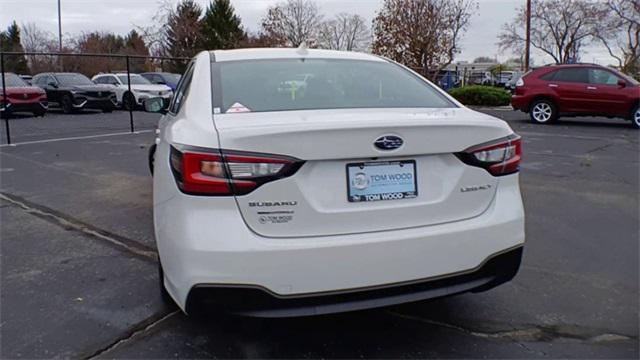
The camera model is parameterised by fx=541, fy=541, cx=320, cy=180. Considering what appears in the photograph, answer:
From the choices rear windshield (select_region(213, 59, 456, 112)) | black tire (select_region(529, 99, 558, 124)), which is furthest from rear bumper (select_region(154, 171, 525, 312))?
black tire (select_region(529, 99, 558, 124))

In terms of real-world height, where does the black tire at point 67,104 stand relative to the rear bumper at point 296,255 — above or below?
above

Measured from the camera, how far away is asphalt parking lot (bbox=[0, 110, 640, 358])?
2.77 m

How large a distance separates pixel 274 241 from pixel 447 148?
2.97ft

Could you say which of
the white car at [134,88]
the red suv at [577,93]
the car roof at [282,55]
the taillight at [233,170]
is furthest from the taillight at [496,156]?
the white car at [134,88]

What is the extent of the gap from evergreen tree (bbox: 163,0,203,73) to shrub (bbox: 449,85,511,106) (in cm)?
2136

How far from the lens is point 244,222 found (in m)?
2.27

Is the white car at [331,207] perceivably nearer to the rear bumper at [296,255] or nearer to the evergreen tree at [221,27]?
the rear bumper at [296,255]

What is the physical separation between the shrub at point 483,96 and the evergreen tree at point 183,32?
21360 mm

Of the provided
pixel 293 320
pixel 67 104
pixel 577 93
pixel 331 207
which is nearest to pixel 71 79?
pixel 67 104

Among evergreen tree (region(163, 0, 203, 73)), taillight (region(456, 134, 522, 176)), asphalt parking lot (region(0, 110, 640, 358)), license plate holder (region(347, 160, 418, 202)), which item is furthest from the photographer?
evergreen tree (region(163, 0, 203, 73))

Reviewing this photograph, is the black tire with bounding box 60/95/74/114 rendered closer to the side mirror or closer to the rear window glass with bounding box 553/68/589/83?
the rear window glass with bounding box 553/68/589/83

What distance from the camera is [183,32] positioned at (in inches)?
1442

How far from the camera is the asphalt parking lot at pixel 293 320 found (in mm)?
2771

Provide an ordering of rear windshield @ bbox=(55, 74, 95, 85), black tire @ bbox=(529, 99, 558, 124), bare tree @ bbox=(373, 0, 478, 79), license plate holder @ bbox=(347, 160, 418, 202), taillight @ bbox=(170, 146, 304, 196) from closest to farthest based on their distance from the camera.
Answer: taillight @ bbox=(170, 146, 304, 196) → license plate holder @ bbox=(347, 160, 418, 202) → black tire @ bbox=(529, 99, 558, 124) → rear windshield @ bbox=(55, 74, 95, 85) → bare tree @ bbox=(373, 0, 478, 79)
